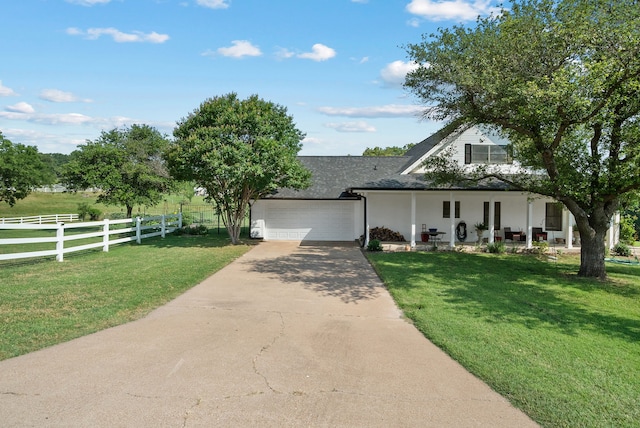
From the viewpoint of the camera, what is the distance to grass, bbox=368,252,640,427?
4.39m

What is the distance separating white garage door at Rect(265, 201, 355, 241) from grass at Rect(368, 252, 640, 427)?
290 inches

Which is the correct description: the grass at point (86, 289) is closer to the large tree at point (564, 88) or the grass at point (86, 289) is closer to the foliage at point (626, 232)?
the large tree at point (564, 88)

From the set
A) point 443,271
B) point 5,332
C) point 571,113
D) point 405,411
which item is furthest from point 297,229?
point 405,411

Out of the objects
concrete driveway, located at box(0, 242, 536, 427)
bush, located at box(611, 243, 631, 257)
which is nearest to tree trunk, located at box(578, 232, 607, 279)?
bush, located at box(611, 243, 631, 257)

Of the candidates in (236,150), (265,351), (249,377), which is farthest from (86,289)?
(236,150)

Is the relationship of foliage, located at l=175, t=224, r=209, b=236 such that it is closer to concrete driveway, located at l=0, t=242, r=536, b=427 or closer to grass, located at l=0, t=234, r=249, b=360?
grass, located at l=0, t=234, r=249, b=360

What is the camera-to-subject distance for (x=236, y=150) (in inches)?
637

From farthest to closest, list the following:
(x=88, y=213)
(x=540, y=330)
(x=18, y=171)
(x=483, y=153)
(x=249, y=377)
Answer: (x=88, y=213)
(x=18, y=171)
(x=483, y=153)
(x=540, y=330)
(x=249, y=377)

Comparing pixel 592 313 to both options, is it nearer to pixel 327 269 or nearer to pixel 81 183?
pixel 327 269

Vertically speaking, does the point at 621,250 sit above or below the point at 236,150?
below

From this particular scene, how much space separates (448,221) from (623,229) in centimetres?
880

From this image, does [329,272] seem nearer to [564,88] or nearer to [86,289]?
[86,289]

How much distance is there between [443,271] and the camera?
1263 centimetres

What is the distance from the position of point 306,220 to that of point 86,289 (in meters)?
13.1
